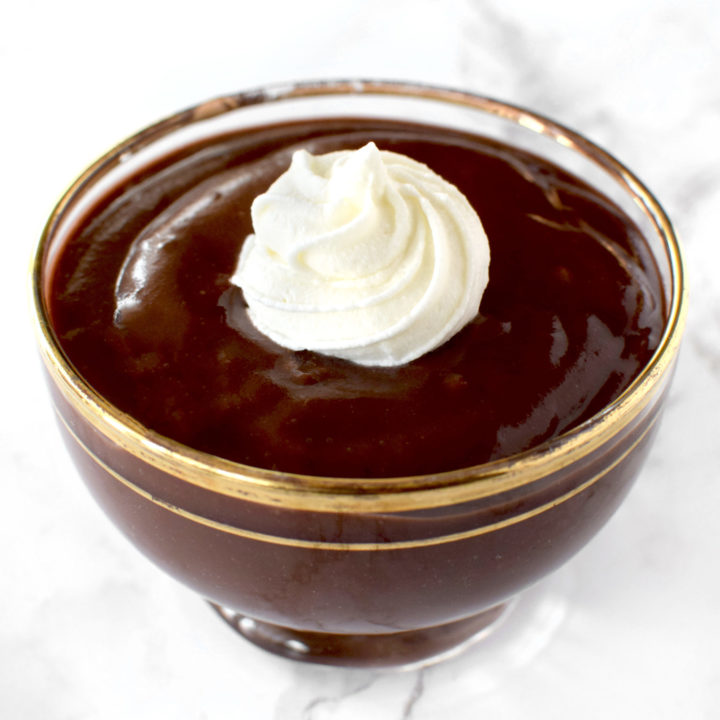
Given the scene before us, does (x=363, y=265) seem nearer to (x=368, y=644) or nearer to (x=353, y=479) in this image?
(x=353, y=479)

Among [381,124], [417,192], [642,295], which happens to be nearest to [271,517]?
[417,192]

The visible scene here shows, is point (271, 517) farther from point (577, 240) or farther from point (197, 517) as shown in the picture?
point (577, 240)

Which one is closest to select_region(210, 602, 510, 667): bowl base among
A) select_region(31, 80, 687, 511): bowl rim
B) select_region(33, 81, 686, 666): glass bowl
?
select_region(33, 81, 686, 666): glass bowl

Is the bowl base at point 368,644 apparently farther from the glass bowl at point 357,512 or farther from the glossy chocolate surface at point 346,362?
the glossy chocolate surface at point 346,362

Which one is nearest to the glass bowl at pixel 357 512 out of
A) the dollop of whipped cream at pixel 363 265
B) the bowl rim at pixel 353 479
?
the bowl rim at pixel 353 479

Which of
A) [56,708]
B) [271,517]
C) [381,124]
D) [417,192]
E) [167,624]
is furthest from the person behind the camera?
[381,124]

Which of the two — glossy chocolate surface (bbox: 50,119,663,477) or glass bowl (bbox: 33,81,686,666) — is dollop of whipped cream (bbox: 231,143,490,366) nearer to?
glossy chocolate surface (bbox: 50,119,663,477)
